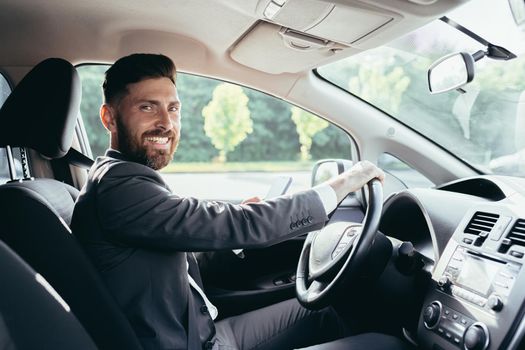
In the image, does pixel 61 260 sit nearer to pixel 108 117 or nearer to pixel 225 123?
pixel 108 117

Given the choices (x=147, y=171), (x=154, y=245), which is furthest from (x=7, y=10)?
(x=154, y=245)

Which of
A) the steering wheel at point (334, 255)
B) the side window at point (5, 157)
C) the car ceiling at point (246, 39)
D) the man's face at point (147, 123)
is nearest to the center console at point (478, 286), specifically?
the steering wheel at point (334, 255)

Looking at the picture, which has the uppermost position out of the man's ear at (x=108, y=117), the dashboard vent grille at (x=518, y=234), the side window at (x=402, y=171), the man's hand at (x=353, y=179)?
the man's ear at (x=108, y=117)

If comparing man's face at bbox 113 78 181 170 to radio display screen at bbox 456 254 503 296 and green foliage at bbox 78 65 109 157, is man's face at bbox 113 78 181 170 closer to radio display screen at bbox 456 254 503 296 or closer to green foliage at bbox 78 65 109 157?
green foliage at bbox 78 65 109 157

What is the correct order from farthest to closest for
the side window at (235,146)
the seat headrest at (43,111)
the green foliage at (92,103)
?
1. the side window at (235,146)
2. the green foliage at (92,103)
3. the seat headrest at (43,111)

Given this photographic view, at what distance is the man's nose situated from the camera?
1765mm

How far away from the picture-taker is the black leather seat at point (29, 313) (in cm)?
125

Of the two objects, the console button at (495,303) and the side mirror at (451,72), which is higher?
the side mirror at (451,72)

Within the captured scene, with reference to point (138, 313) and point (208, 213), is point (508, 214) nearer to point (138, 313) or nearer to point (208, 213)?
point (208, 213)

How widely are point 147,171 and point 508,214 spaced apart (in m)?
1.10

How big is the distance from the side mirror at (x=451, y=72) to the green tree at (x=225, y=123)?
3.33 metres

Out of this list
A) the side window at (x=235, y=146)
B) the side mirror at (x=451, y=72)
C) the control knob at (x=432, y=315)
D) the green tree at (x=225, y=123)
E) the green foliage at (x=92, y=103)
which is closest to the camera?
the control knob at (x=432, y=315)

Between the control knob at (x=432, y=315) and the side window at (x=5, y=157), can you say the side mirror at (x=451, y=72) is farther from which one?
the side window at (x=5, y=157)

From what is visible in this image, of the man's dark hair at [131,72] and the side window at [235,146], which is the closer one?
the man's dark hair at [131,72]
